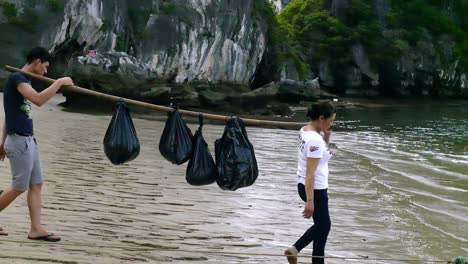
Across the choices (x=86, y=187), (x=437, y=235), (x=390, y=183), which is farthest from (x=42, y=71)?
(x=390, y=183)

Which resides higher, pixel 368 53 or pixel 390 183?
pixel 368 53

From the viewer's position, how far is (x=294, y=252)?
539 centimetres

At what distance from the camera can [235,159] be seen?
5855mm

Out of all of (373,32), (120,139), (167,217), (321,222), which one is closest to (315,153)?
(321,222)

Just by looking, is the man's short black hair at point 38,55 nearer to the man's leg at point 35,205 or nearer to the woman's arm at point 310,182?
the man's leg at point 35,205

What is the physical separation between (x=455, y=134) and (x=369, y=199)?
18575mm

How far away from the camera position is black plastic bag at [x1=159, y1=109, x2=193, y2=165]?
599 cm

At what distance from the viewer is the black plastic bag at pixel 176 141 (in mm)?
5992

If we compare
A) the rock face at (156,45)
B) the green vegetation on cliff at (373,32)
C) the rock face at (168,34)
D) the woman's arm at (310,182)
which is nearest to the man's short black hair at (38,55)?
the woman's arm at (310,182)

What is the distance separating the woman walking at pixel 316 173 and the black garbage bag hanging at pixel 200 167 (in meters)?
1.05

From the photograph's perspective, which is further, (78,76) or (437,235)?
(78,76)

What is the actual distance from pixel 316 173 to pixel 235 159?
0.96 meters

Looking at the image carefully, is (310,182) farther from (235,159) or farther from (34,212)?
(34,212)

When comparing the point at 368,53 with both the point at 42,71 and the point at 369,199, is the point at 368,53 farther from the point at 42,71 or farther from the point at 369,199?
the point at 42,71
